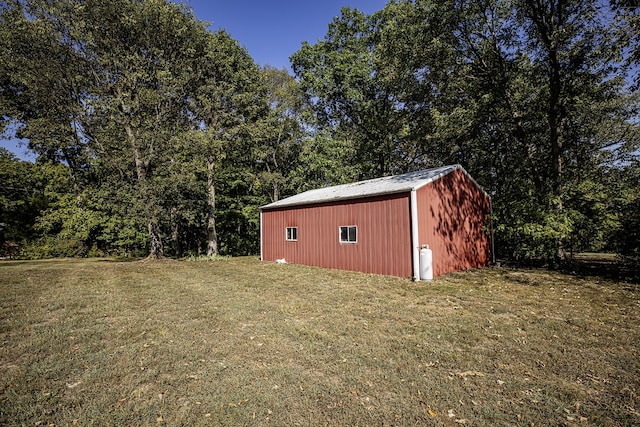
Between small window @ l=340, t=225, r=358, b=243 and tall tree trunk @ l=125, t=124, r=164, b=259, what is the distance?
1033 cm

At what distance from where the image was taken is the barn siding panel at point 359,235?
10.9 m

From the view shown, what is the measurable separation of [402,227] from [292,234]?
687cm

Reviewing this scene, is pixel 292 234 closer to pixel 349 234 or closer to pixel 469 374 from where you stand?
pixel 349 234

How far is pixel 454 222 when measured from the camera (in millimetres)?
12195

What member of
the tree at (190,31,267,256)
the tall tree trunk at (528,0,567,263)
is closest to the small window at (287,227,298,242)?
the tree at (190,31,267,256)

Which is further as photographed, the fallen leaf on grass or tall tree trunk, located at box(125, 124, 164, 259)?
tall tree trunk, located at box(125, 124, 164, 259)

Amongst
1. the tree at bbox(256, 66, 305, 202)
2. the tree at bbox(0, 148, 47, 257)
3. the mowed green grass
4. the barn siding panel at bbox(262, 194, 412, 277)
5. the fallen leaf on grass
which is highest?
the tree at bbox(256, 66, 305, 202)

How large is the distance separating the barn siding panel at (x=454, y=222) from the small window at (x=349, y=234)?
2.79 meters

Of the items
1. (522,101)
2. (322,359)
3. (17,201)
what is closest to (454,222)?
(522,101)

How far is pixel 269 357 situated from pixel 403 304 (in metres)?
3.91

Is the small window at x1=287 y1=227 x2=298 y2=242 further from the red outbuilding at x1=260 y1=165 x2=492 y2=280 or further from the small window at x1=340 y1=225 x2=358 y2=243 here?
the small window at x1=340 y1=225 x2=358 y2=243

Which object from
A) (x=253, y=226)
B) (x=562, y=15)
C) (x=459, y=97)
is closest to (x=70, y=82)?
(x=253, y=226)

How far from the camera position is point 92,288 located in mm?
9234

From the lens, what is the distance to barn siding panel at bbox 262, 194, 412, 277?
35.7 ft
